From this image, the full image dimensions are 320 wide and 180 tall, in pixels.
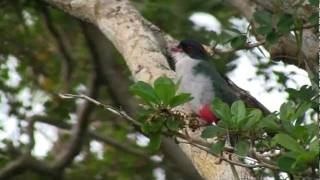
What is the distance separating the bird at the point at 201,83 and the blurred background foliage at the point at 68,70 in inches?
46.0

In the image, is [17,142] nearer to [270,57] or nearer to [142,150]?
[142,150]

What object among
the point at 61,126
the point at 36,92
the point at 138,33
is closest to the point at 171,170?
the point at 61,126

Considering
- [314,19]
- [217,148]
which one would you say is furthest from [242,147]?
[314,19]

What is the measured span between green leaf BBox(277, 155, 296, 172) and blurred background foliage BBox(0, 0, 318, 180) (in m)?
2.98

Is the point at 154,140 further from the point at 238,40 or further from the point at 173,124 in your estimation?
the point at 238,40

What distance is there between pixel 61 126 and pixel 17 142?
1.52ft

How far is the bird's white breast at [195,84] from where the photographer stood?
326 cm

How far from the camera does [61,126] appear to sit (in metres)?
6.11

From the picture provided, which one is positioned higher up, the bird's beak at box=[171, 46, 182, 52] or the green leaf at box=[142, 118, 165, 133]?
the green leaf at box=[142, 118, 165, 133]

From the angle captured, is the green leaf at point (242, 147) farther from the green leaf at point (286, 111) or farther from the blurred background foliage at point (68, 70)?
the blurred background foliage at point (68, 70)

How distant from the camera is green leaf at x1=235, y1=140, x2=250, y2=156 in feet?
6.86

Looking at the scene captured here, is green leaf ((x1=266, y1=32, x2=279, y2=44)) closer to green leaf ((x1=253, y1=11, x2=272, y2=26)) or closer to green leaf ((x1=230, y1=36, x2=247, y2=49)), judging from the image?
green leaf ((x1=253, y1=11, x2=272, y2=26))

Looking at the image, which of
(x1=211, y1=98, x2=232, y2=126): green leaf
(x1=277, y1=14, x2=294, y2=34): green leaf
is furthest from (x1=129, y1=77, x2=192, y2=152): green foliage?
(x1=277, y1=14, x2=294, y2=34): green leaf

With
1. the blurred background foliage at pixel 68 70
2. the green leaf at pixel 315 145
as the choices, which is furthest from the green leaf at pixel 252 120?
the blurred background foliage at pixel 68 70
